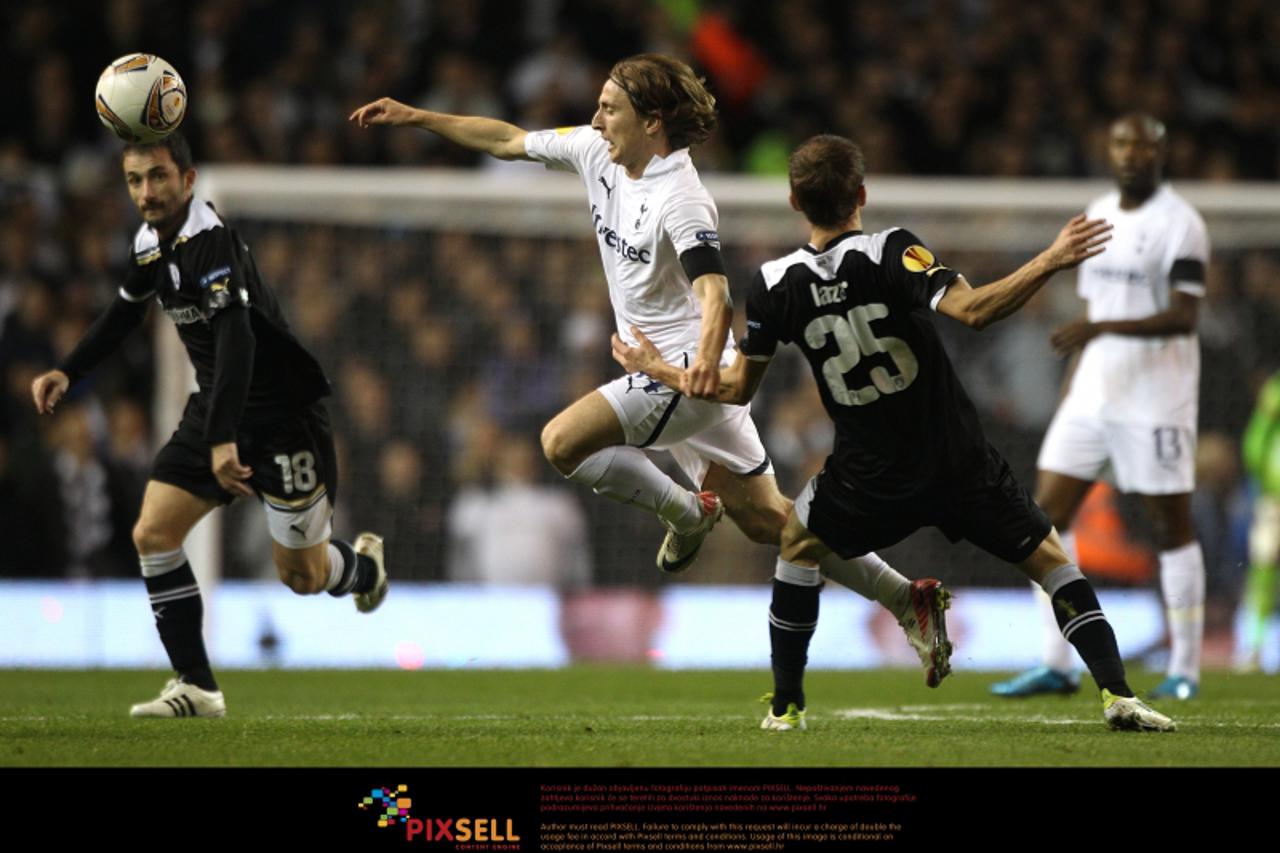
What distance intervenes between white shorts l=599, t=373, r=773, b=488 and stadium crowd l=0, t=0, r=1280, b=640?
5123mm

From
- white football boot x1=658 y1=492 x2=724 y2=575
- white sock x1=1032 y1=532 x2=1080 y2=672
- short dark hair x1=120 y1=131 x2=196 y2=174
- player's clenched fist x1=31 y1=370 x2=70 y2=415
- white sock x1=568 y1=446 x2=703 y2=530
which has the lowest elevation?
white sock x1=1032 y1=532 x2=1080 y2=672

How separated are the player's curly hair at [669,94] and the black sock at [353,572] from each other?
225 cm

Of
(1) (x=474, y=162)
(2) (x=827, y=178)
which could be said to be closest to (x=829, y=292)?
(2) (x=827, y=178)

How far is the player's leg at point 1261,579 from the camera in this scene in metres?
11.0

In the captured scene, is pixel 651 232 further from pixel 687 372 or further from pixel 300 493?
pixel 300 493

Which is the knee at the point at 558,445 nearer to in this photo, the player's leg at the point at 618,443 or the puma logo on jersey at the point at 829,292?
the player's leg at the point at 618,443

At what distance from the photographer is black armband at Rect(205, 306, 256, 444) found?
20.4ft

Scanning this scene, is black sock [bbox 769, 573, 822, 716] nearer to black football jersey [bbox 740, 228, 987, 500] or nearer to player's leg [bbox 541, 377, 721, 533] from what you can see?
black football jersey [bbox 740, 228, 987, 500]

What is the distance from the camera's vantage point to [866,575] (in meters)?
6.32

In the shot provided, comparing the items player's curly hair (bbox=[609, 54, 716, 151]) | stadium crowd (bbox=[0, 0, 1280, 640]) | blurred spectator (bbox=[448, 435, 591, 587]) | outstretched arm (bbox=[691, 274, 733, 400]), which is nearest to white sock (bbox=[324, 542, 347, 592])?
outstretched arm (bbox=[691, 274, 733, 400])

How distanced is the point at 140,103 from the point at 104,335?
3.03 ft

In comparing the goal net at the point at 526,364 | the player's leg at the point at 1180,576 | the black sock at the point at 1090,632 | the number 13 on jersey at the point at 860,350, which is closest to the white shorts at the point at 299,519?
the number 13 on jersey at the point at 860,350

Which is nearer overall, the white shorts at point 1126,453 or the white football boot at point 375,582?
the white football boot at point 375,582
